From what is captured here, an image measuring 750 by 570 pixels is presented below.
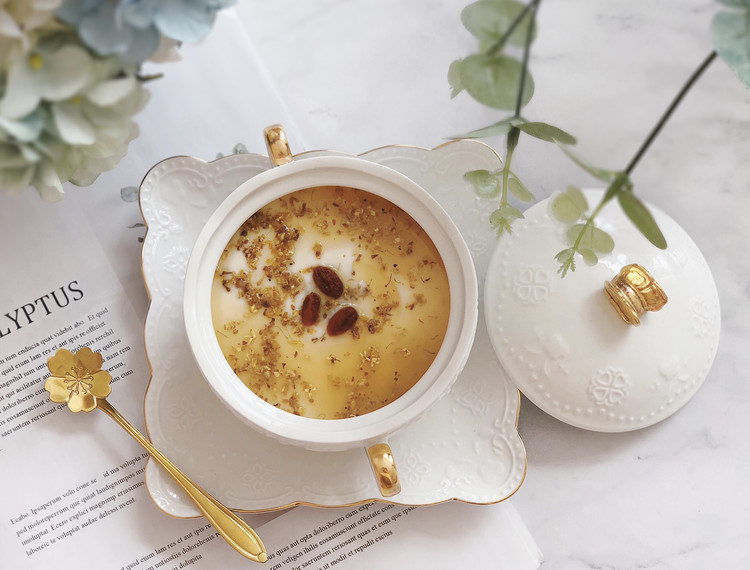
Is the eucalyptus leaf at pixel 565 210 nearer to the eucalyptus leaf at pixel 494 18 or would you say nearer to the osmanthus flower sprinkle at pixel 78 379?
the eucalyptus leaf at pixel 494 18

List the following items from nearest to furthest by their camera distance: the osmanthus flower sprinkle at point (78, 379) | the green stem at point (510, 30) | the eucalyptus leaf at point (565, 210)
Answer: the green stem at point (510, 30), the eucalyptus leaf at point (565, 210), the osmanthus flower sprinkle at point (78, 379)

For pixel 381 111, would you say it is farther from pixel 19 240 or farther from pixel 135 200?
pixel 19 240

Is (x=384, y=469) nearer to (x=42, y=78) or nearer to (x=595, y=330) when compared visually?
(x=595, y=330)

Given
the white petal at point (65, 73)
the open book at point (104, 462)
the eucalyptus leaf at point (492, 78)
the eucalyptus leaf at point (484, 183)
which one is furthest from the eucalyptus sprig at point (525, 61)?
the open book at point (104, 462)

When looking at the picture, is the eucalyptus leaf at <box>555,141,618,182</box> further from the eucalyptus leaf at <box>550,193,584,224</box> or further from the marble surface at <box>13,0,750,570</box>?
the marble surface at <box>13,0,750,570</box>

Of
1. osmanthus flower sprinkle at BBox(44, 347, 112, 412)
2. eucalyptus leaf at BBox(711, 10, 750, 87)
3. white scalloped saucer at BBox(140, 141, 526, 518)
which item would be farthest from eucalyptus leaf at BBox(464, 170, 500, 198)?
osmanthus flower sprinkle at BBox(44, 347, 112, 412)

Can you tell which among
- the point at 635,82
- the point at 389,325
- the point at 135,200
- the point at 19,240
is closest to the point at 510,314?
the point at 389,325
